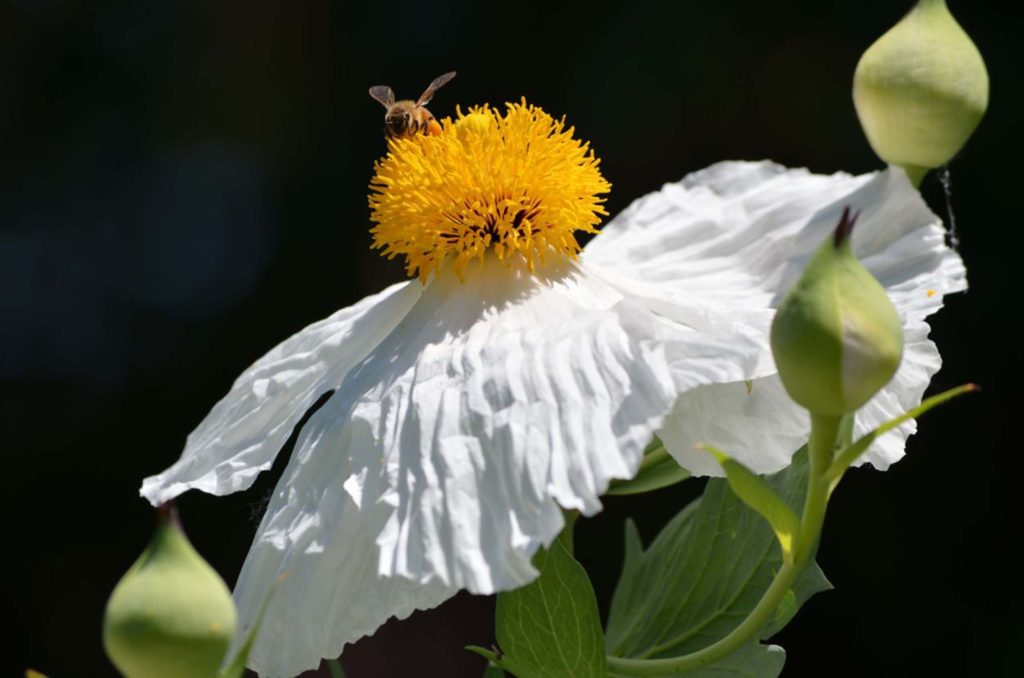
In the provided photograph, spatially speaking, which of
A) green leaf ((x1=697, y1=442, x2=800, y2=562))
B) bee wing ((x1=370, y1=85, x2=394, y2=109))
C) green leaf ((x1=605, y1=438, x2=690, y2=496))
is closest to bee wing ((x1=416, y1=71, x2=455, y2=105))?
bee wing ((x1=370, y1=85, x2=394, y2=109))

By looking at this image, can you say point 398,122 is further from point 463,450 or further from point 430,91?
point 463,450

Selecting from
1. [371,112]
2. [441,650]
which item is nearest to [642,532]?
[441,650]

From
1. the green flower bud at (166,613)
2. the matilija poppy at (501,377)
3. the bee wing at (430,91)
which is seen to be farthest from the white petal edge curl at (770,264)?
the green flower bud at (166,613)

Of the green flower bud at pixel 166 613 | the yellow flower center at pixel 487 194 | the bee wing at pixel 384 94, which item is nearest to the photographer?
the green flower bud at pixel 166 613

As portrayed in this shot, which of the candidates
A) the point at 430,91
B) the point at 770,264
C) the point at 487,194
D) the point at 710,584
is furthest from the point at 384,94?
the point at 710,584

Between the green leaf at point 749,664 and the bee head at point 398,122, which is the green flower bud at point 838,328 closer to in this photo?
the green leaf at point 749,664

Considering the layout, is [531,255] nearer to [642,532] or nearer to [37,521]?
[642,532]

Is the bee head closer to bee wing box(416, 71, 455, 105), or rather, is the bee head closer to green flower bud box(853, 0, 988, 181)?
bee wing box(416, 71, 455, 105)

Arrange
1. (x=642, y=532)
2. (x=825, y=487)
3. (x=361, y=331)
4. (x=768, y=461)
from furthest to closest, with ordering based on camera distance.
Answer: (x=642, y=532) → (x=361, y=331) → (x=768, y=461) → (x=825, y=487)
